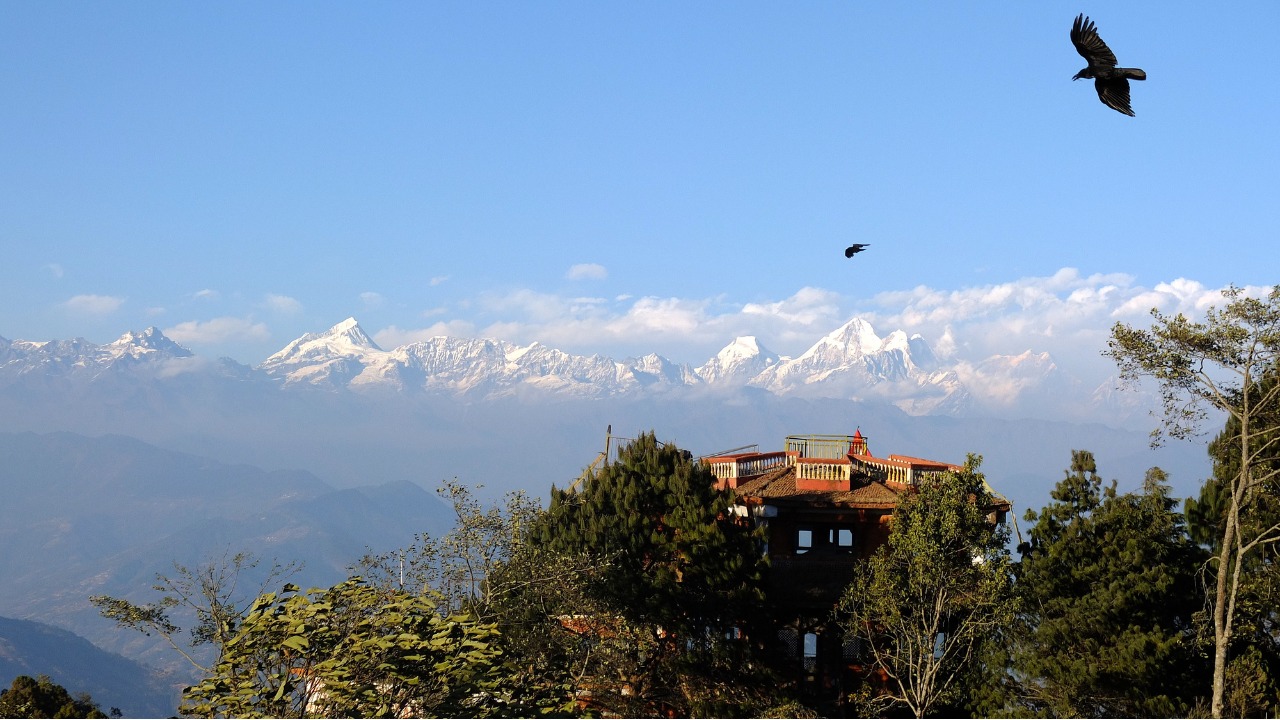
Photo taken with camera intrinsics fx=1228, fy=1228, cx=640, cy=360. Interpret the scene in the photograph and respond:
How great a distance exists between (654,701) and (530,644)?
20.0 ft

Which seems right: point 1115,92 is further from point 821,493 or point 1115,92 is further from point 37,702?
point 37,702

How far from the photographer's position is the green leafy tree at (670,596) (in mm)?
45094

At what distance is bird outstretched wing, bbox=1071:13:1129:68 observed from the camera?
83.0 ft

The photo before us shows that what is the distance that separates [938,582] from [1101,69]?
2034 cm

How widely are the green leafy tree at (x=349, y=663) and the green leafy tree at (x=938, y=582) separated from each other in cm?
1879

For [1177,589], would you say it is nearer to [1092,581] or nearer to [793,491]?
[1092,581]

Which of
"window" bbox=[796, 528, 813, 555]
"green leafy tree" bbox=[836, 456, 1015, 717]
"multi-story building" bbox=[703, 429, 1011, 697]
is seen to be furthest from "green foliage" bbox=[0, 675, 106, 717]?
"green leafy tree" bbox=[836, 456, 1015, 717]

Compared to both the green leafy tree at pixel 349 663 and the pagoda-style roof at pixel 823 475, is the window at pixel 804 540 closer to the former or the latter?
the pagoda-style roof at pixel 823 475

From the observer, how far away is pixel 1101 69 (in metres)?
25.4

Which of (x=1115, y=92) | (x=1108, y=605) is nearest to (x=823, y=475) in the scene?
(x=1108, y=605)

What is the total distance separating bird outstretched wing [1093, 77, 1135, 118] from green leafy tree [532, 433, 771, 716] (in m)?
23.8

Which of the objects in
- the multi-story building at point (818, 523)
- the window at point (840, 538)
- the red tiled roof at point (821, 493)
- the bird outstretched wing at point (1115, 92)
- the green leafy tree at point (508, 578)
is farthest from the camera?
the window at point (840, 538)

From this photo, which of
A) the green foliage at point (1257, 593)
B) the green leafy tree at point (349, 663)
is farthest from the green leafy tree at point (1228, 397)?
the green leafy tree at point (349, 663)

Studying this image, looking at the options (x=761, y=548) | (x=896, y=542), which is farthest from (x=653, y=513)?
(x=896, y=542)
